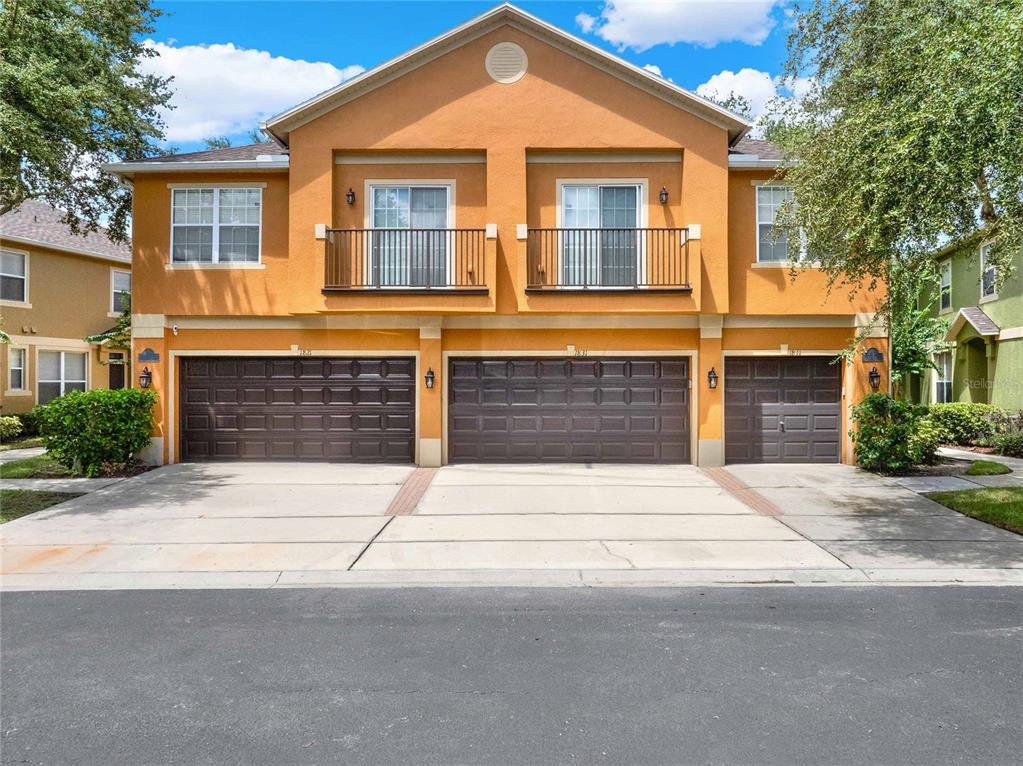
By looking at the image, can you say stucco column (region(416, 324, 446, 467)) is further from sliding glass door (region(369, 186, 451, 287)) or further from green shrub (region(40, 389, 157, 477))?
green shrub (region(40, 389, 157, 477))

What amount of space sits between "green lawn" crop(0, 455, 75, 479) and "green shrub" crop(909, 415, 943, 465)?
15.6m

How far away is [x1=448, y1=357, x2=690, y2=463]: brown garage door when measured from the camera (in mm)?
13141

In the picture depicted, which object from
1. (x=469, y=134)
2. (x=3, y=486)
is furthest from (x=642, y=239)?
(x=3, y=486)

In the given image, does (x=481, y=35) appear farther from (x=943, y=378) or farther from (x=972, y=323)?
(x=943, y=378)

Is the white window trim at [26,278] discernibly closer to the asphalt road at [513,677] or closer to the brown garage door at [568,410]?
the brown garage door at [568,410]

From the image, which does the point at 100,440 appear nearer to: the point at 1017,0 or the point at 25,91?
the point at 25,91

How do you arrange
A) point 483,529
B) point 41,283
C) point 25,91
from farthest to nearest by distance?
point 41,283 → point 25,91 → point 483,529

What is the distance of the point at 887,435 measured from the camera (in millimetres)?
11602

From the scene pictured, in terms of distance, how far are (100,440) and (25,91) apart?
19.2ft

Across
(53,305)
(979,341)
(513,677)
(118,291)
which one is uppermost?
(118,291)

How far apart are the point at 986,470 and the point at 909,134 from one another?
8.10m

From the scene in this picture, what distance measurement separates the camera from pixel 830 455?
13.1m

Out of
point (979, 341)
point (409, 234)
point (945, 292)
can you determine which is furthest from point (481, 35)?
point (945, 292)

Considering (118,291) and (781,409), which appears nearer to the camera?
(781,409)
